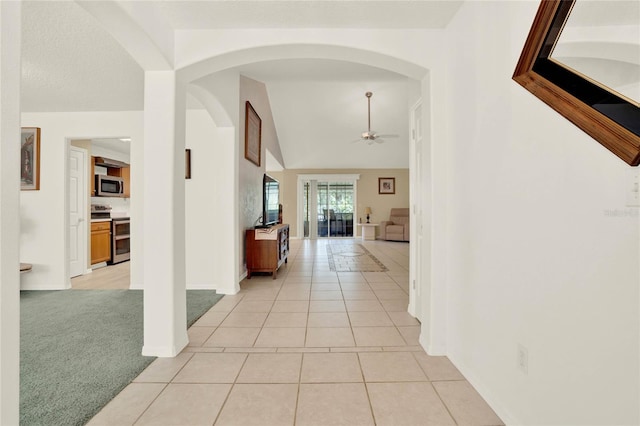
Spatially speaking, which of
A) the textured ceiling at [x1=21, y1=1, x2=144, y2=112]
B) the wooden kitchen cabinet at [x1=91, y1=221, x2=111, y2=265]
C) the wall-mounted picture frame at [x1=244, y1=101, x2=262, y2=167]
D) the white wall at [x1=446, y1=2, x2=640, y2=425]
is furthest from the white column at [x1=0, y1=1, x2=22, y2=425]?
the wooden kitchen cabinet at [x1=91, y1=221, x2=111, y2=265]

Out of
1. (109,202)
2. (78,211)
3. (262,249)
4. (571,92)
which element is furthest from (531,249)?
(109,202)

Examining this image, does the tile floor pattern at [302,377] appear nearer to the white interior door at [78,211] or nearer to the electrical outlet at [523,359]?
the electrical outlet at [523,359]

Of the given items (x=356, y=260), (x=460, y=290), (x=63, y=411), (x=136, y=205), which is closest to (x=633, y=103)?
(x=460, y=290)

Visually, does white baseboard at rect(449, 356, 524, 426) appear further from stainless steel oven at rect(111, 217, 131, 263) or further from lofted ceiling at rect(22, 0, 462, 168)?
stainless steel oven at rect(111, 217, 131, 263)

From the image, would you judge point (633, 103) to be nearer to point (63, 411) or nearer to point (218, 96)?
point (63, 411)

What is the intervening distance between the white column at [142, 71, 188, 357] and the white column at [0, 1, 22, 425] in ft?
3.64

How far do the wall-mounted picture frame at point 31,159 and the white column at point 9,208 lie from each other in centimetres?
392

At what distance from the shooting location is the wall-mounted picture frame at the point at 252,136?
13.7ft

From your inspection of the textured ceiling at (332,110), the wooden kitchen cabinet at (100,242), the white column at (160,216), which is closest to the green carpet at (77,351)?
the white column at (160,216)

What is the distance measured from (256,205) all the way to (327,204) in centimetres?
547

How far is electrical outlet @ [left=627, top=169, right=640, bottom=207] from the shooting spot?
87cm

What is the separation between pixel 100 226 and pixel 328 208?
6.41 meters

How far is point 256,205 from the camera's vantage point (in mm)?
4840

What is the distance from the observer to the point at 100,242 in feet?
17.1
